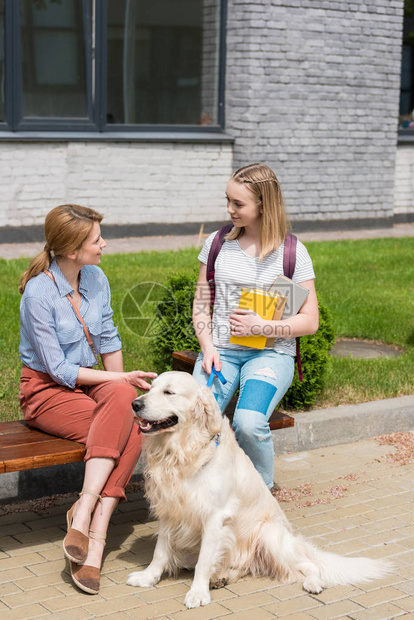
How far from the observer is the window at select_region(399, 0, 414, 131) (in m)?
16.4

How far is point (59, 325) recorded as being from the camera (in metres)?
4.37

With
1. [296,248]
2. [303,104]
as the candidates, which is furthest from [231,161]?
[296,248]

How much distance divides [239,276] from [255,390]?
0.61 metres

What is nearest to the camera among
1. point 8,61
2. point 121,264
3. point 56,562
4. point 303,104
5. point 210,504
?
point 210,504

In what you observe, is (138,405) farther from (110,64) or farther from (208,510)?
(110,64)

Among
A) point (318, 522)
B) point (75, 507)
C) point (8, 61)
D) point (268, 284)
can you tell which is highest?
point (8, 61)

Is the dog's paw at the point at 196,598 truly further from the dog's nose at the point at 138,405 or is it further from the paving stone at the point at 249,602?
the dog's nose at the point at 138,405

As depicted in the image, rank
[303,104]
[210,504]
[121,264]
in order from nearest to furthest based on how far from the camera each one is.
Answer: [210,504] → [121,264] → [303,104]

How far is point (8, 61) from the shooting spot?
1259cm

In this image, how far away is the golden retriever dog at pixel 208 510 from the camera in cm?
382

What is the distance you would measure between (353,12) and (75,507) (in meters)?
12.4

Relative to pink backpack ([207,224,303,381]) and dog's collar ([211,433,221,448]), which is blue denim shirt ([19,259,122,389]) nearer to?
pink backpack ([207,224,303,381])

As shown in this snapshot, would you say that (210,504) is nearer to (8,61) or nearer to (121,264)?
(121,264)

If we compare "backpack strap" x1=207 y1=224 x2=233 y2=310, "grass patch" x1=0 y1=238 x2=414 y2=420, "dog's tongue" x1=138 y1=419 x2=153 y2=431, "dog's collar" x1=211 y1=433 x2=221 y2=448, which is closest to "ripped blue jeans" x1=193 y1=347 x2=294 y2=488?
"backpack strap" x1=207 y1=224 x2=233 y2=310
